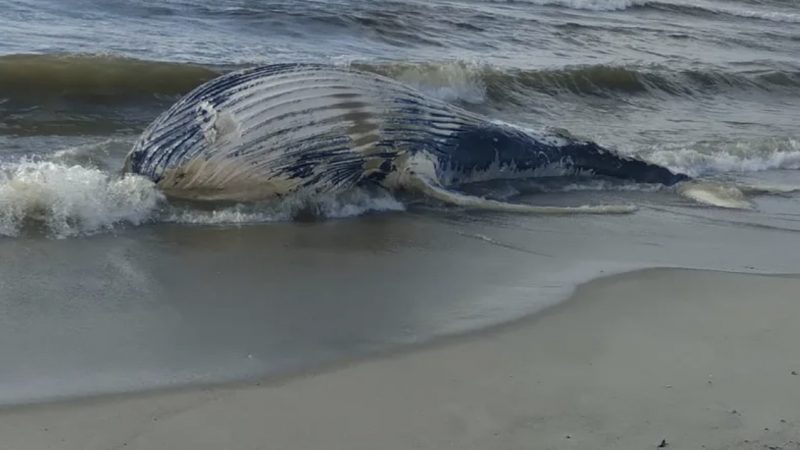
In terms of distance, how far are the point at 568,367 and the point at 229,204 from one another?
105 inches

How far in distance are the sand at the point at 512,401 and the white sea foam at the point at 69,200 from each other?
6.89 feet

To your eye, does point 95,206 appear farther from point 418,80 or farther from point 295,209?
point 418,80

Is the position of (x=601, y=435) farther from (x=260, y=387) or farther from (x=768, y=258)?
(x=768, y=258)

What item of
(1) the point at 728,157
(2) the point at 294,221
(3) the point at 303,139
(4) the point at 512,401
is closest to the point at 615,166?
(1) the point at 728,157

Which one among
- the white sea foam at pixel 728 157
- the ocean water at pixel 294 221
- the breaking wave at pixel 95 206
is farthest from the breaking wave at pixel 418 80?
the breaking wave at pixel 95 206

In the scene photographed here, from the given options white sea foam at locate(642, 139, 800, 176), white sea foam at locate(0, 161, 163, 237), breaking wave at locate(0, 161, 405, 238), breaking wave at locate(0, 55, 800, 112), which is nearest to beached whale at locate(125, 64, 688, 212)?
breaking wave at locate(0, 161, 405, 238)

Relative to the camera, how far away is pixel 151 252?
5.34m

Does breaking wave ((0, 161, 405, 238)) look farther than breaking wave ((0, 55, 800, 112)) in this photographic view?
No

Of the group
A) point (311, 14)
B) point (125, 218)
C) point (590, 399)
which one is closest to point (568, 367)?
point (590, 399)

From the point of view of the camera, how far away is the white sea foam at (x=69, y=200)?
5461mm

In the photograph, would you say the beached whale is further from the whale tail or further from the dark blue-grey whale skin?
the whale tail

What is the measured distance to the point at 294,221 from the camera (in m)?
6.14

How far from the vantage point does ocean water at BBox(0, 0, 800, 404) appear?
434cm

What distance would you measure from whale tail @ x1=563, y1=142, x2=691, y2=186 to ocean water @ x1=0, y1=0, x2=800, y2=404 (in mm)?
115
